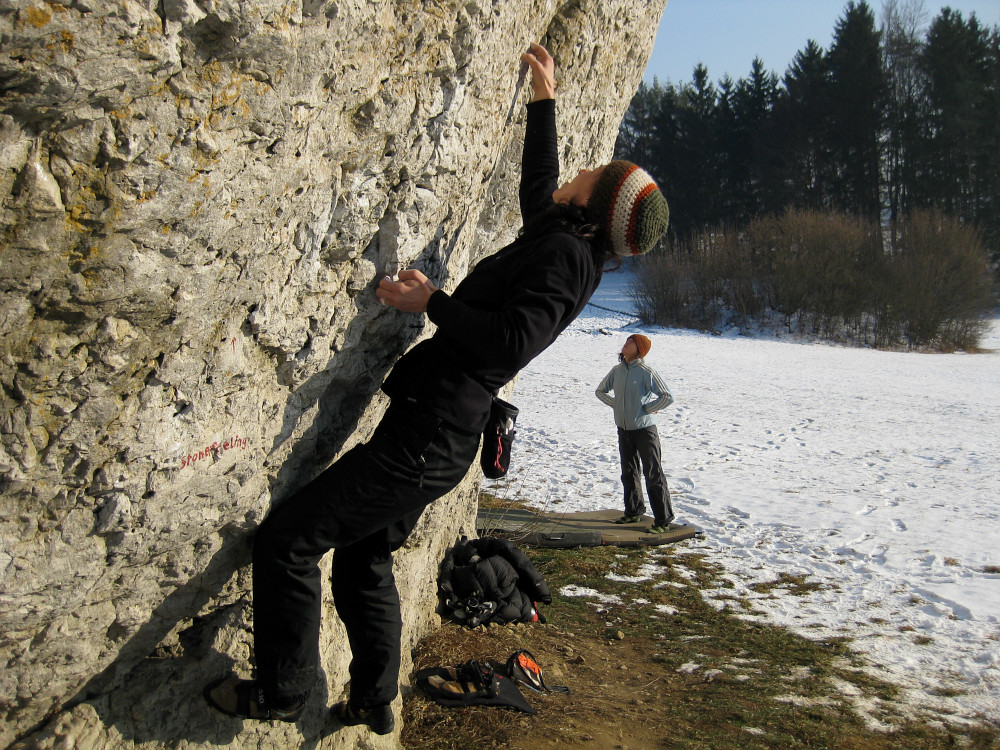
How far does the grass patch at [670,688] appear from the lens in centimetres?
347

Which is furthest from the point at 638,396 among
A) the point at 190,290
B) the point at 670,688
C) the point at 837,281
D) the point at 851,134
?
the point at 851,134

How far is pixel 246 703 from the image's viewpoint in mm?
2564

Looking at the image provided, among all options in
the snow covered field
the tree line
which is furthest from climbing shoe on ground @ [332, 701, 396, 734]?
the tree line

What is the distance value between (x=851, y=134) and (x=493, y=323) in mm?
46316

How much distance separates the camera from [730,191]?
150ft

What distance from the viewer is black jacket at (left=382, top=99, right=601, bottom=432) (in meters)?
2.39

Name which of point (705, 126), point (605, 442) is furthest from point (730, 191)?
point (605, 442)

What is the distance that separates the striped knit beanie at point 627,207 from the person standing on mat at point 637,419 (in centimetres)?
456

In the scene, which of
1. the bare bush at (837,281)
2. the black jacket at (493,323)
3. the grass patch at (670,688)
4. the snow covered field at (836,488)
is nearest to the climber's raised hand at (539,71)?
the black jacket at (493,323)

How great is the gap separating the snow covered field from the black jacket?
10.2 feet

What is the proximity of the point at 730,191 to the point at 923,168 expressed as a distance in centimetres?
995

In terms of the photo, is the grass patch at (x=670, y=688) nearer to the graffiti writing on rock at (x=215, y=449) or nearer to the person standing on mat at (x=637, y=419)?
the graffiti writing on rock at (x=215, y=449)

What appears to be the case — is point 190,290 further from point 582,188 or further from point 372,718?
point 372,718

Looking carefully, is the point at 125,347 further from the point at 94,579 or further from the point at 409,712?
the point at 409,712
